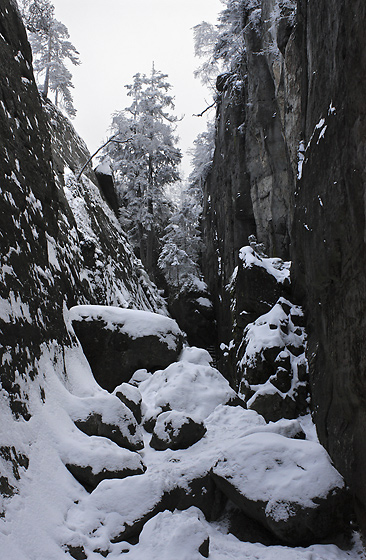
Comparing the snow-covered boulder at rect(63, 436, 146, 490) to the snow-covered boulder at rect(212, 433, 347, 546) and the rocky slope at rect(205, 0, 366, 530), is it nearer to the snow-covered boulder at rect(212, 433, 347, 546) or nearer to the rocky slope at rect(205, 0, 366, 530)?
the snow-covered boulder at rect(212, 433, 347, 546)

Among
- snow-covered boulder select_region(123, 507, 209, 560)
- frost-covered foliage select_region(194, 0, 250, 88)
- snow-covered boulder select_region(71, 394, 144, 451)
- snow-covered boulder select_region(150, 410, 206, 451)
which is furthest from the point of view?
frost-covered foliage select_region(194, 0, 250, 88)

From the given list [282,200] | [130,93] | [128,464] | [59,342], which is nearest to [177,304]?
[282,200]

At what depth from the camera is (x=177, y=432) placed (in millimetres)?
6691

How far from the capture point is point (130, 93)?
1089 inches

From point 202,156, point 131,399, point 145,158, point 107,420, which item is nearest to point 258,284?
point 131,399

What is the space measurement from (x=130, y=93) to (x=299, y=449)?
2741 centimetres

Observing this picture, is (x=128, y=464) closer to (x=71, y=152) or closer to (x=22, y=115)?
(x=22, y=115)

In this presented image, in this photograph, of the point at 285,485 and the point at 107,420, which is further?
the point at 107,420

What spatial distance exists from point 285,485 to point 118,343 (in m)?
6.21

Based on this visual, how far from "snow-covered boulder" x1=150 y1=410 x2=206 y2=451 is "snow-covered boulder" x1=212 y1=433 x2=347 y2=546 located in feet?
3.53

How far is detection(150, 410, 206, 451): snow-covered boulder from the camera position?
6672 millimetres

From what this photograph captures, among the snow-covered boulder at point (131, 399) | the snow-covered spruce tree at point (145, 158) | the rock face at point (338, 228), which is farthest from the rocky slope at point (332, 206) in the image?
the snow-covered spruce tree at point (145, 158)

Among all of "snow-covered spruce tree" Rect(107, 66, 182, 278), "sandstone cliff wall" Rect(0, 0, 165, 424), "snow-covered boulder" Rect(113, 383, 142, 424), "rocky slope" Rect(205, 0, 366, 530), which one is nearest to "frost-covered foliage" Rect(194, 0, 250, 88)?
"snow-covered spruce tree" Rect(107, 66, 182, 278)

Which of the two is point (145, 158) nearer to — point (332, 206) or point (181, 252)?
point (181, 252)
